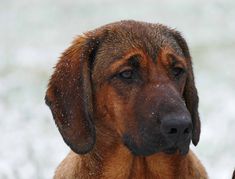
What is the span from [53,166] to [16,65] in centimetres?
425

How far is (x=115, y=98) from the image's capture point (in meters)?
6.91

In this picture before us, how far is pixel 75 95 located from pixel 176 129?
1.16 meters

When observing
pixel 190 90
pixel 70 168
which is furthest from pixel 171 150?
pixel 70 168

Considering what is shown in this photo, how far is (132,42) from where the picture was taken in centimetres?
710

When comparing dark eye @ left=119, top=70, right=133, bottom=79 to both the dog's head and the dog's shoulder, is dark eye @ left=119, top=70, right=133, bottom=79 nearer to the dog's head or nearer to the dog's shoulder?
the dog's head

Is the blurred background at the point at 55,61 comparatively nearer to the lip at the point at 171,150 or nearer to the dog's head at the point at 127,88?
the dog's head at the point at 127,88

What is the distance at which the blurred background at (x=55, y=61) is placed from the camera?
12133 mm

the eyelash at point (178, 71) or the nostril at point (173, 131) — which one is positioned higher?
the eyelash at point (178, 71)

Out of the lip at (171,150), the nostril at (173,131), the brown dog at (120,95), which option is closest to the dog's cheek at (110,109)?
the brown dog at (120,95)

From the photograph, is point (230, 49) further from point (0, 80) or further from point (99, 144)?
point (99, 144)

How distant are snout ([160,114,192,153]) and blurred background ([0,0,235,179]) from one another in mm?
4767

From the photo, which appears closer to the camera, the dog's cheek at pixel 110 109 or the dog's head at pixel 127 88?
the dog's head at pixel 127 88

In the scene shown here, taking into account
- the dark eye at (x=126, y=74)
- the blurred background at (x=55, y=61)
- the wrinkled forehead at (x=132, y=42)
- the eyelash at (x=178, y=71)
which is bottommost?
the blurred background at (x=55, y=61)

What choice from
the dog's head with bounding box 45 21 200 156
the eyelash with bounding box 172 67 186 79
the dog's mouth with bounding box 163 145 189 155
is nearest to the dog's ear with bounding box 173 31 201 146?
the dog's head with bounding box 45 21 200 156
